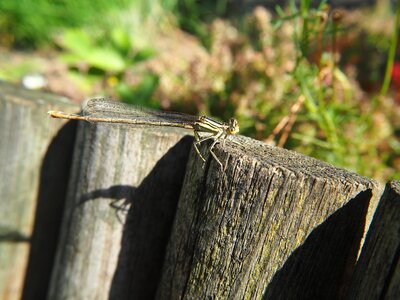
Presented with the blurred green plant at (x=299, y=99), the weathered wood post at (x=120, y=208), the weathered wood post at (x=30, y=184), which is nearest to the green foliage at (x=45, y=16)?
the blurred green plant at (x=299, y=99)

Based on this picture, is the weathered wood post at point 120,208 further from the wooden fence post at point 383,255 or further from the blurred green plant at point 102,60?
the blurred green plant at point 102,60

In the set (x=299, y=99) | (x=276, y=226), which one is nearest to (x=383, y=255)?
(x=276, y=226)

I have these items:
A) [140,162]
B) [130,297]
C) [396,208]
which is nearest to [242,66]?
[140,162]

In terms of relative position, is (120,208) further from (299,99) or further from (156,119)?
(299,99)

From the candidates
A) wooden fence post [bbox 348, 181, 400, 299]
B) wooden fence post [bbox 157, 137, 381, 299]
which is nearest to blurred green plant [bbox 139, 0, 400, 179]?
wooden fence post [bbox 157, 137, 381, 299]

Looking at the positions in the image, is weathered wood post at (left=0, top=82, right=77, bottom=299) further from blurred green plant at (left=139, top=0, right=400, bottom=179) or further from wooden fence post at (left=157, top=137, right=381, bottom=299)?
wooden fence post at (left=157, top=137, right=381, bottom=299)

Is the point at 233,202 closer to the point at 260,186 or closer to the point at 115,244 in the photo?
the point at 260,186
